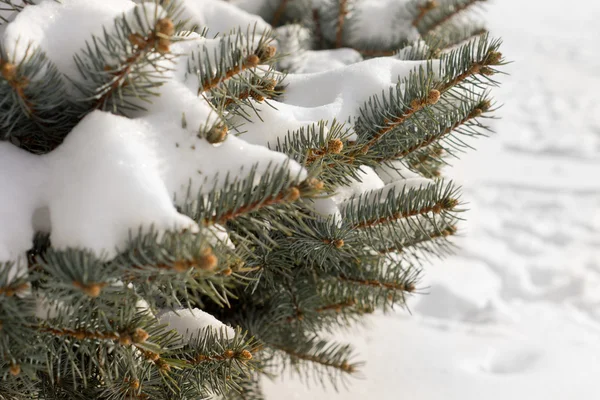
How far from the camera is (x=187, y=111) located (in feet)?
1.67

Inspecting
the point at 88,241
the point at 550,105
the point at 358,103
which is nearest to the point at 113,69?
the point at 88,241

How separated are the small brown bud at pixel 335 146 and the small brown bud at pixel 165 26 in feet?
0.74

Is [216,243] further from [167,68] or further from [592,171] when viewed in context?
[592,171]

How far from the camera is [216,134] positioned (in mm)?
485

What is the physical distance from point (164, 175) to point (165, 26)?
0.42ft

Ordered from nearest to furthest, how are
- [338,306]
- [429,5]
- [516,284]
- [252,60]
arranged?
[252,60]
[338,306]
[429,5]
[516,284]

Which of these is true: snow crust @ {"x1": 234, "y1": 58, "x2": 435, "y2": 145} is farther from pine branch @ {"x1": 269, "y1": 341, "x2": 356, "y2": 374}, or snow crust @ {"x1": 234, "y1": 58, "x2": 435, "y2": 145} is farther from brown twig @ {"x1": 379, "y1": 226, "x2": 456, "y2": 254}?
pine branch @ {"x1": 269, "y1": 341, "x2": 356, "y2": 374}

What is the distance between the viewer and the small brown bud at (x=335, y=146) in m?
0.59

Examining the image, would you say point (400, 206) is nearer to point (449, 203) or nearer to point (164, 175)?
point (449, 203)

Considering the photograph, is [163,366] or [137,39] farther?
[163,366]

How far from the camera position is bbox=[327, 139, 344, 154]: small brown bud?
0.59 metres

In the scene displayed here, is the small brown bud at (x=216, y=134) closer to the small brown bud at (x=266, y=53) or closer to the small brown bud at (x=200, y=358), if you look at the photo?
the small brown bud at (x=266, y=53)

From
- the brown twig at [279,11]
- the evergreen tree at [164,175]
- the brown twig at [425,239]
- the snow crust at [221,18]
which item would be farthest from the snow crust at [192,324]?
the brown twig at [279,11]

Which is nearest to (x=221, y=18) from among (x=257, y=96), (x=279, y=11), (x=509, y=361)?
(x=279, y=11)
